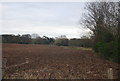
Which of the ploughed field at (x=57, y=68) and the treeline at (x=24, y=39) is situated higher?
the treeline at (x=24, y=39)

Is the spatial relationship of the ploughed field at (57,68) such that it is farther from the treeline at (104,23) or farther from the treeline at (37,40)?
the treeline at (37,40)

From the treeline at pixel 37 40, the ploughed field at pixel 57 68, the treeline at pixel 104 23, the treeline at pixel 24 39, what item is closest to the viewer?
the ploughed field at pixel 57 68

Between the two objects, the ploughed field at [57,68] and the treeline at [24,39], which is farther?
the treeline at [24,39]

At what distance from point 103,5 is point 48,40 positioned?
78.3 m

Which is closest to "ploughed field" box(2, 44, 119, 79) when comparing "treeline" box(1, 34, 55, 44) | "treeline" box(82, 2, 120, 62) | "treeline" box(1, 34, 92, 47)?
"treeline" box(82, 2, 120, 62)

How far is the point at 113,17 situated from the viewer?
102ft

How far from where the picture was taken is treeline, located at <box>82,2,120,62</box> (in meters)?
25.2

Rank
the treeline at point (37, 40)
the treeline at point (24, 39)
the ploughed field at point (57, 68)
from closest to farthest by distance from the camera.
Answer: the ploughed field at point (57, 68), the treeline at point (37, 40), the treeline at point (24, 39)

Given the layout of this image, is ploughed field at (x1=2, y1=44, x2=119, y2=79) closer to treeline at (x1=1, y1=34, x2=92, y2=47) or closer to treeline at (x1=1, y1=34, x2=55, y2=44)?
treeline at (x1=1, y1=34, x2=92, y2=47)

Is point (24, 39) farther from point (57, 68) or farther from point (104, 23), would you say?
point (57, 68)

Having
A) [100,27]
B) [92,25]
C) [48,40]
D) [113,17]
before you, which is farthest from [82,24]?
[48,40]

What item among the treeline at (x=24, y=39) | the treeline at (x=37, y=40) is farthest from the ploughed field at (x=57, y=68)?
the treeline at (x=24, y=39)

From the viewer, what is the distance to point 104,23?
33562 millimetres

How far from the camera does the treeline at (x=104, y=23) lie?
25.2 meters
